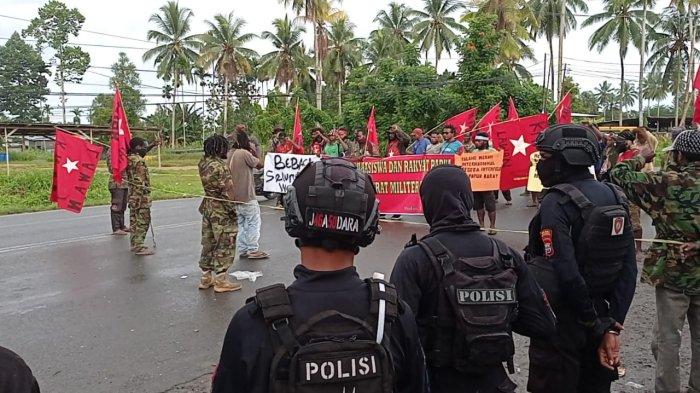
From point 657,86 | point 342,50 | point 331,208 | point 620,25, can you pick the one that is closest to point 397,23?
point 342,50

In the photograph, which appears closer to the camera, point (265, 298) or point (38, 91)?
point (265, 298)

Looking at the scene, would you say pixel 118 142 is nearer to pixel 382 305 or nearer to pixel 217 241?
pixel 217 241

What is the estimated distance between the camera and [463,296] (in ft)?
7.80

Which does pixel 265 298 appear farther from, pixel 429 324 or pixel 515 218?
pixel 515 218

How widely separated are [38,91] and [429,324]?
84.9 metres

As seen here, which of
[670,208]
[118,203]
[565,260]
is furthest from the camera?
[118,203]

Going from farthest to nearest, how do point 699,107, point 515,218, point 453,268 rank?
point 515,218, point 699,107, point 453,268

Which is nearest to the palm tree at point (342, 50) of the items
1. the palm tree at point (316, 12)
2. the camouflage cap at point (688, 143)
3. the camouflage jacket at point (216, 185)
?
the palm tree at point (316, 12)

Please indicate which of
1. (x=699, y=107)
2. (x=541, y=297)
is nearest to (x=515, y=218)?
(x=699, y=107)

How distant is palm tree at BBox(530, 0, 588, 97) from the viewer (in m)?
41.5

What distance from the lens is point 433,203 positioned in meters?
2.62

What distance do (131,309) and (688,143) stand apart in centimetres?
544

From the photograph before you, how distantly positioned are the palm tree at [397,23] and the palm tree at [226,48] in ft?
41.0

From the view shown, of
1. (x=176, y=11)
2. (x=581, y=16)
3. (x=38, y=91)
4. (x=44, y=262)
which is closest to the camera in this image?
(x=44, y=262)
